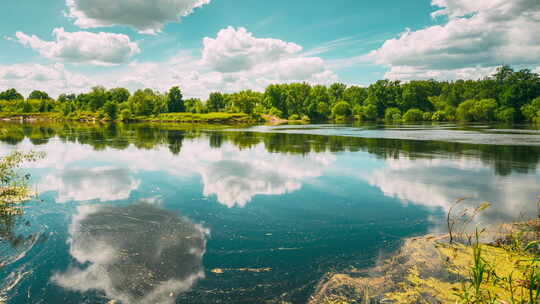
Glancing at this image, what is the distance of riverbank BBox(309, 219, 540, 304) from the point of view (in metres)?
5.92

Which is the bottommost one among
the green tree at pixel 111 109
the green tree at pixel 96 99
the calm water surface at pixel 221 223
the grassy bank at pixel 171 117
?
the calm water surface at pixel 221 223

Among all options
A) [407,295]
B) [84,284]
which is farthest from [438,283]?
[84,284]

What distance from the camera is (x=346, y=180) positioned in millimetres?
16734

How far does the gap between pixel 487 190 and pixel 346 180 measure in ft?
21.2

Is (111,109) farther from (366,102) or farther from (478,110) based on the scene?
(478,110)

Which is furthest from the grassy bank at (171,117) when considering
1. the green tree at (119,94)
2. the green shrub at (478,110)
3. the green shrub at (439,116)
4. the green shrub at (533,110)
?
the green shrub at (533,110)

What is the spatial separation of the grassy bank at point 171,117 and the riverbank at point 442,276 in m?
115

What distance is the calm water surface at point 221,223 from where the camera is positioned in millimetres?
6590

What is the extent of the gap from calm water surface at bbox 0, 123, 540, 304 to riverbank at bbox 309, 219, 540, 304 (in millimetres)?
494

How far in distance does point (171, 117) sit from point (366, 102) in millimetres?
100843

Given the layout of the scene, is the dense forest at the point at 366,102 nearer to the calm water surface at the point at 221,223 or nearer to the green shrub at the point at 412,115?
the green shrub at the point at 412,115

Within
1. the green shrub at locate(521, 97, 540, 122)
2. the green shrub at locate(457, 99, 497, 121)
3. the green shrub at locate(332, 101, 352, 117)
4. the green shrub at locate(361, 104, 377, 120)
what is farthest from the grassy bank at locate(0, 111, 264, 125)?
the green shrub at locate(521, 97, 540, 122)

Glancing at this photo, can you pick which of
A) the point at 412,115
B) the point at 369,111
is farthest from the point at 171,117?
the point at 412,115

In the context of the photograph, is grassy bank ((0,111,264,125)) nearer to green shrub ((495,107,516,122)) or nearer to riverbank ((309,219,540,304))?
green shrub ((495,107,516,122))
